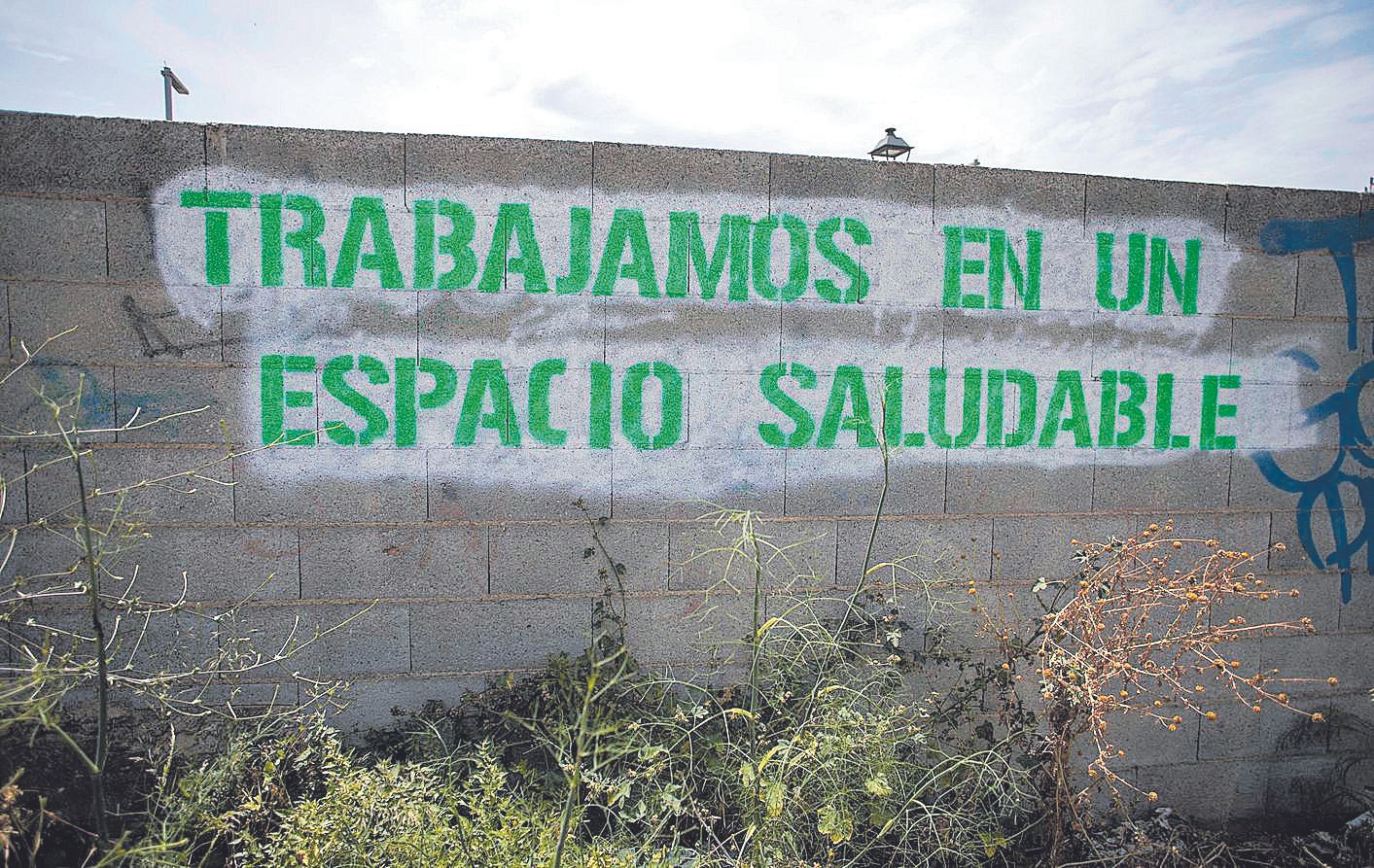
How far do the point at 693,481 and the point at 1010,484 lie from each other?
0.97 meters

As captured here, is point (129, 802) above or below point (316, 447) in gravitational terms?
below

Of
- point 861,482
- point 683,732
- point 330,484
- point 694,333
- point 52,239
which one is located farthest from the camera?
point 861,482

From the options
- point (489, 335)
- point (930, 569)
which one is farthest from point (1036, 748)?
point (489, 335)

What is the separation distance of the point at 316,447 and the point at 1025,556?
207cm

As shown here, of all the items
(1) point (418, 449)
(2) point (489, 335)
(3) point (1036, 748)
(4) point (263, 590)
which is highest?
(2) point (489, 335)

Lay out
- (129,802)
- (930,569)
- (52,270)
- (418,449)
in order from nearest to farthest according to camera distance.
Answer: (129,802)
(52,270)
(418,449)
(930,569)

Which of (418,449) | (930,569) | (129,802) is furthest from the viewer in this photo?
(930,569)

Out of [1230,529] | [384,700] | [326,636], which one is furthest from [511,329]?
[1230,529]

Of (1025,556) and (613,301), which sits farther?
(1025,556)

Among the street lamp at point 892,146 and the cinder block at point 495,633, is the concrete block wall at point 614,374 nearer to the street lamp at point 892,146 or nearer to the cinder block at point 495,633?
the cinder block at point 495,633

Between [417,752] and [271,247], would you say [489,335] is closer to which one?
[271,247]

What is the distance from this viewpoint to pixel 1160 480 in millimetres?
2670

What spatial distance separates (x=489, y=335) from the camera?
2324 mm

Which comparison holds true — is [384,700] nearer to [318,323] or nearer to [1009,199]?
[318,323]
